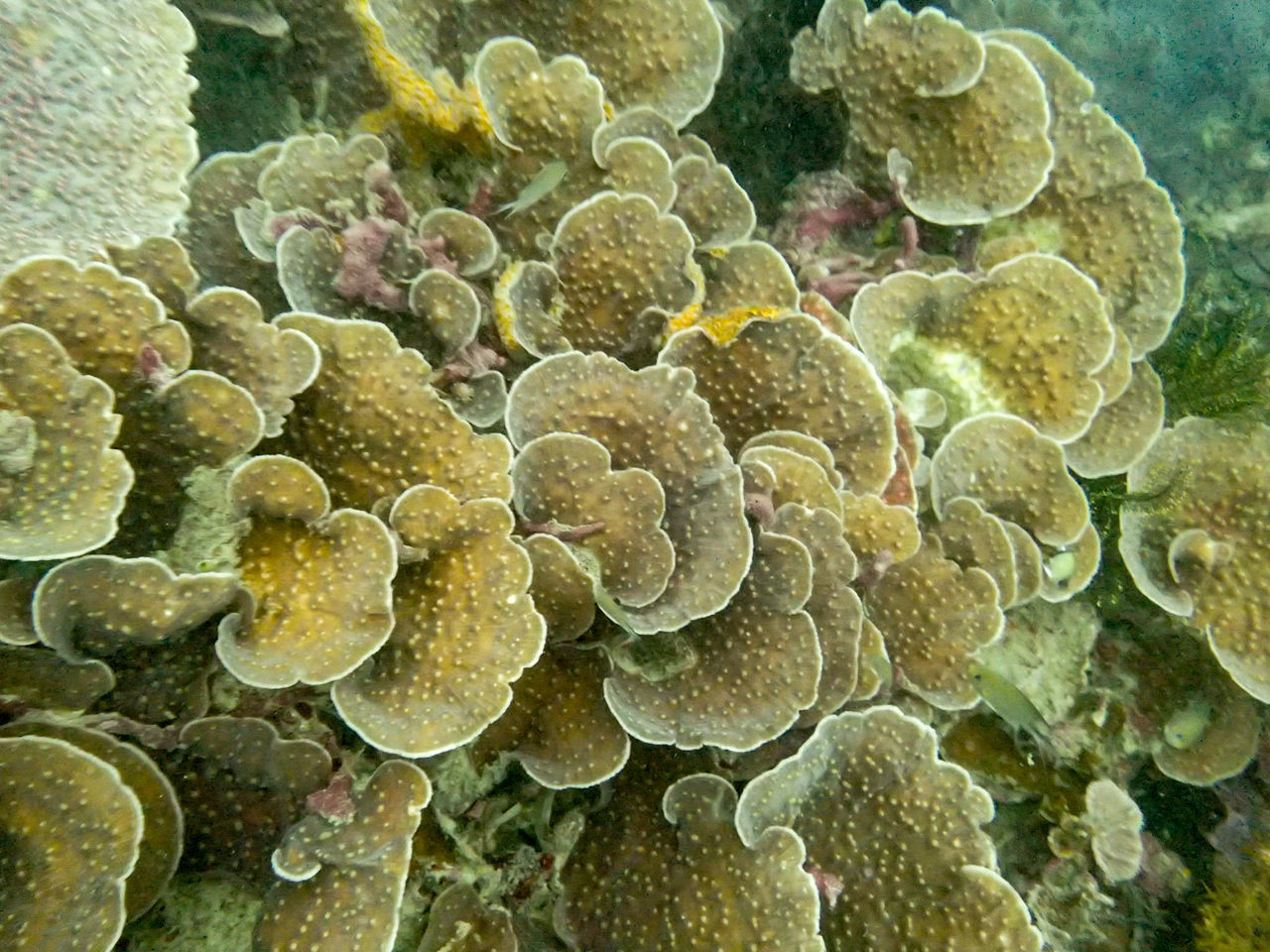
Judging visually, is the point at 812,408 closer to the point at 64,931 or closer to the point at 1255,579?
the point at 1255,579

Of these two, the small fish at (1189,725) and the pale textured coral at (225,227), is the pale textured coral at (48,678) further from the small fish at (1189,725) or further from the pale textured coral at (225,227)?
the small fish at (1189,725)

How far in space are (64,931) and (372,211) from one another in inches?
78.3

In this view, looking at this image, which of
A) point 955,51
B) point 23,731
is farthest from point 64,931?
point 955,51

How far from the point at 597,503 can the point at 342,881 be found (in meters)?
1.05

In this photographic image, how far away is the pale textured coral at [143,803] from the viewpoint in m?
1.58

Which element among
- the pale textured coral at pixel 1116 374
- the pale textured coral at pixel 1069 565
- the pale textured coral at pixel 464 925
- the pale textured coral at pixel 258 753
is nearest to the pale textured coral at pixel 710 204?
the pale textured coral at pixel 1116 374

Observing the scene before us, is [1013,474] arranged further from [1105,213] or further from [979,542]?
[1105,213]

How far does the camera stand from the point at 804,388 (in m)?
2.38

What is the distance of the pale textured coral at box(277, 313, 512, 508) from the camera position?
6.43 feet

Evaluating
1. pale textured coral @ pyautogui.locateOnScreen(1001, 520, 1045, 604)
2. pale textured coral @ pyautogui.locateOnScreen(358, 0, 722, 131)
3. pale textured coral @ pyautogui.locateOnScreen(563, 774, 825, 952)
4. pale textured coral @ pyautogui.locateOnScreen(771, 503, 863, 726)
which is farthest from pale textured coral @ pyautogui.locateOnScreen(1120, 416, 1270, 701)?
pale textured coral @ pyautogui.locateOnScreen(358, 0, 722, 131)

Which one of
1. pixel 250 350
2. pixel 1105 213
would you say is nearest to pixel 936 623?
pixel 1105 213

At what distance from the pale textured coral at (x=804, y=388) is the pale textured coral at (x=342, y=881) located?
1.46m

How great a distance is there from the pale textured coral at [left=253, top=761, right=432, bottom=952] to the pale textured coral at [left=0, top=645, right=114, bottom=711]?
0.54 m

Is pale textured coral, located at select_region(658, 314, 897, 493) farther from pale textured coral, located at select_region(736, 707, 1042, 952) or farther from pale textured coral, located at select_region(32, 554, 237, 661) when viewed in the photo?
pale textured coral, located at select_region(32, 554, 237, 661)
